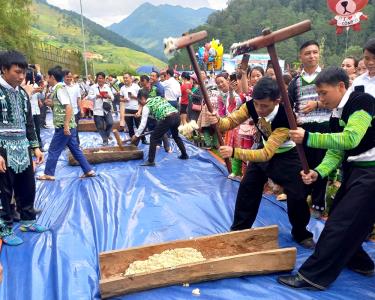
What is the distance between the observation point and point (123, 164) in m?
7.15

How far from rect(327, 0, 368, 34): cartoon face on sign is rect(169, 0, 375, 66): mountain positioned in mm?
33011

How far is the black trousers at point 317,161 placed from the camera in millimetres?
4277

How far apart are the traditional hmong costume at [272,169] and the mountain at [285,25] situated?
36.1 meters

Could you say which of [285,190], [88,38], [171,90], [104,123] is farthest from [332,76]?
[88,38]

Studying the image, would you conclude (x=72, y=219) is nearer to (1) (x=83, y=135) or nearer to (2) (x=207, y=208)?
(2) (x=207, y=208)

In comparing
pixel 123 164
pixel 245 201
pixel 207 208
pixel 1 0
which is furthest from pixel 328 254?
pixel 1 0

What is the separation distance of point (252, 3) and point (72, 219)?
82655mm

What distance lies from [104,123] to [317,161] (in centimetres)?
605

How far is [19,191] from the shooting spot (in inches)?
158

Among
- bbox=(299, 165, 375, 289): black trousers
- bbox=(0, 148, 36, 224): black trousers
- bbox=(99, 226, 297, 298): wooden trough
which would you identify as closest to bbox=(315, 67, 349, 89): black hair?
bbox=(299, 165, 375, 289): black trousers

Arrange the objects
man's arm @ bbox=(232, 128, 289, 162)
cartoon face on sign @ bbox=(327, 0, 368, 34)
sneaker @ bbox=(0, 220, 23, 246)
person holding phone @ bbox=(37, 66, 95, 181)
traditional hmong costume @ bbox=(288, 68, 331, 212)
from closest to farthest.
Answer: man's arm @ bbox=(232, 128, 289, 162) < sneaker @ bbox=(0, 220, 23, 246) < traditional hmong costume @ bbox=(288, 68, 331, 212) < cartoon face on sign @ bbox=(327, 0, 368, 34) < person holding phone @ bbox=(37, 66, 95, 181)

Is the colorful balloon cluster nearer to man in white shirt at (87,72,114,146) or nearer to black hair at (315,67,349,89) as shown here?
man in white shirt at (87,72,114,146)

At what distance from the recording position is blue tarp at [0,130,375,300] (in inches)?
116

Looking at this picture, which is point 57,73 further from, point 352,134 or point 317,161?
point 352,134
